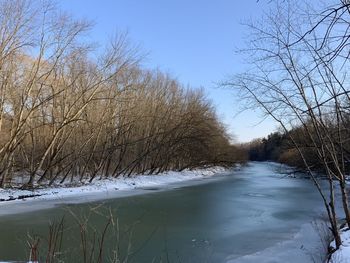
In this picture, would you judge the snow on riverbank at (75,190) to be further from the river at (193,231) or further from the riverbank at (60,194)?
the river at (193,231)

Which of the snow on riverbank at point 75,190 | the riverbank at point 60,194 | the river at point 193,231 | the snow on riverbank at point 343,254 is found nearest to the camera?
the snow on riverbank at point 343,254

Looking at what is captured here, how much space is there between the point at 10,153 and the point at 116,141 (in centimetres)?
1307

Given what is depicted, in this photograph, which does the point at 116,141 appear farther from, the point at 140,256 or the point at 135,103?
the point at 140,256

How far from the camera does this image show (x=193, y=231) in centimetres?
1308

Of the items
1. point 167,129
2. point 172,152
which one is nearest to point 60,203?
point 167,129

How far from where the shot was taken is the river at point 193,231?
985cm

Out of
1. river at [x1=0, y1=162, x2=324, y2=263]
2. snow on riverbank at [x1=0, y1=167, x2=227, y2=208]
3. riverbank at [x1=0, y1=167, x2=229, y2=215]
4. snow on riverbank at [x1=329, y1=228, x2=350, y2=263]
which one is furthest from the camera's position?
snow on riverbank at [x1=0, y1=167, x2=227, y2=208]

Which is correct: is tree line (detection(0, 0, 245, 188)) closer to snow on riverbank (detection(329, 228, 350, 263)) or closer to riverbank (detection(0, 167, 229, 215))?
riverbank (detection(0, 167, 229, 215))

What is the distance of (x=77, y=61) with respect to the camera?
25.6 metres

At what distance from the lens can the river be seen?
9852mm

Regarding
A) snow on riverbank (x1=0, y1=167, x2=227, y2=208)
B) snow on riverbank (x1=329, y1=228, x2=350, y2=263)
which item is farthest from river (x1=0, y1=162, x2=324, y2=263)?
snow on riverbank (x1=0, y1=167, x2=227, y2=208)

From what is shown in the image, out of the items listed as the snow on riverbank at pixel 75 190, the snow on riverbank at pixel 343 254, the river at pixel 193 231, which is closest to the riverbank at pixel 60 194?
the snow on riverbank at pixel 75 190

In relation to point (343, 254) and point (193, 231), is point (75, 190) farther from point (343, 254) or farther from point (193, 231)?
point (343, 254)

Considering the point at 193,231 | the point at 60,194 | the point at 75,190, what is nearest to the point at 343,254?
the point at 193,231
